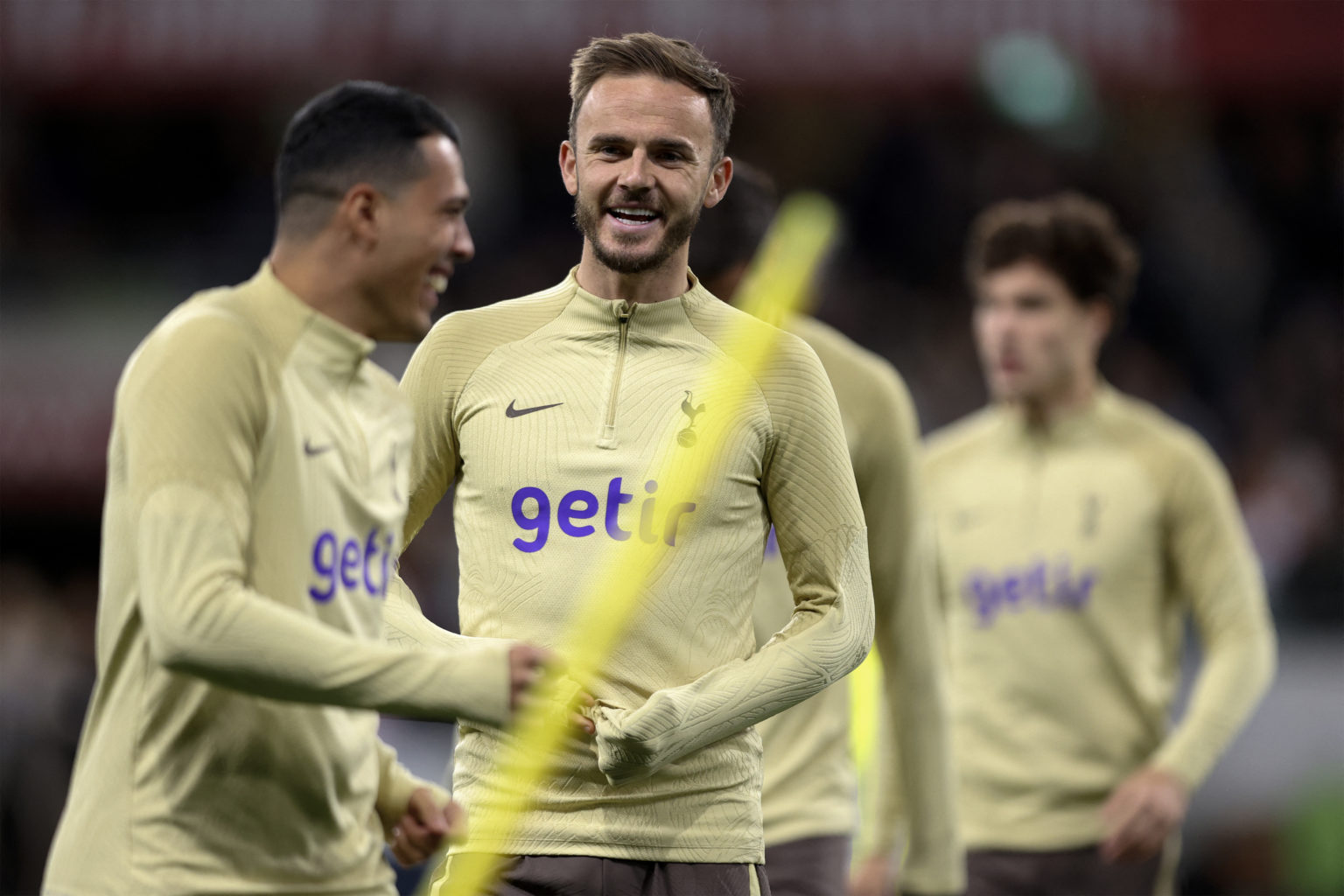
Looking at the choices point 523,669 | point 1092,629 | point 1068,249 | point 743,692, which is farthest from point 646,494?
point 1068,249

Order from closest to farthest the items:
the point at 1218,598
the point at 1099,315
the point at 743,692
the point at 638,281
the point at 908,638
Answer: the point at 743,692
the point at 638,281
the point at 908,638
the point at 1218,598
the point at 1099,315

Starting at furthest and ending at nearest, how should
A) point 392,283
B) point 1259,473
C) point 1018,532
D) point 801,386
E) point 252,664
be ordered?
point 1259,473 → point 1018,532 → point 801,386 → point 392,283 → point 252,664

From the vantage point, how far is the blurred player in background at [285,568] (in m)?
2.97

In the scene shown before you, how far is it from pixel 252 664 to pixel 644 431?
95 centimetres

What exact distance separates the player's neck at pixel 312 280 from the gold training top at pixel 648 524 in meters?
0.35

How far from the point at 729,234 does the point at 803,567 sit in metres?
1.71

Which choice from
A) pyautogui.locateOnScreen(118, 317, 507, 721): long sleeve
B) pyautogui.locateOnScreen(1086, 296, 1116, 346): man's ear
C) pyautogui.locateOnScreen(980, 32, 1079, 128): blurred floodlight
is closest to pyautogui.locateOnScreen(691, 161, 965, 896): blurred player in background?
pyautogui.locateOnScreen(1086, 296, 1116, 346): man's ear

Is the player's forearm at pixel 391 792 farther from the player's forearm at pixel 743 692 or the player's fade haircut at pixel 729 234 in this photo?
the player's fade haircut at pixel 729 234

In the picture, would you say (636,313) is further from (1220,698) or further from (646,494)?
(1220,698)

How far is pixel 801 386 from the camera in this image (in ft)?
12.0

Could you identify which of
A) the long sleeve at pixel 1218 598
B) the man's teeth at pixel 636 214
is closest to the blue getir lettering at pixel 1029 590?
the long sleeve at pixel 1218 598

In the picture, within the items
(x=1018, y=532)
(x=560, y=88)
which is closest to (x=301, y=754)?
(x=1018, y=532)

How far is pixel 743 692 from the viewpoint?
3.43 m

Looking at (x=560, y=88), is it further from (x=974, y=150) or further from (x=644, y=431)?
(x=644, y=431)
